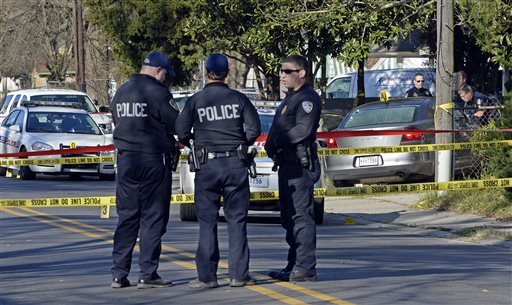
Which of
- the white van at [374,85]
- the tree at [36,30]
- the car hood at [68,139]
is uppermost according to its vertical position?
the tree at [36,30]

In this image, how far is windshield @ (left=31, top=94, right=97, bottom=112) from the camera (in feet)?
97.1

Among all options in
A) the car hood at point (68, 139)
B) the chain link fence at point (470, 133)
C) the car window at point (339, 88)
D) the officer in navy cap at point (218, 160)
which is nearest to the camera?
the officer in navy cap at point (218, 160)

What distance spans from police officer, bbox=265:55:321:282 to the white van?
17174mm

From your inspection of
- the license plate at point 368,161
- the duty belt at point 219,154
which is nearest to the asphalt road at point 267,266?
the duty belt at point 219,154

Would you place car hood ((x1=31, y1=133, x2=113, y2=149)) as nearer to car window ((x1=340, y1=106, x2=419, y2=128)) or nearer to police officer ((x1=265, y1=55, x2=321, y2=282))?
car window ((x1=340, y1=106, x2=419, y2=128))

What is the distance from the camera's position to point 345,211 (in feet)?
57.7

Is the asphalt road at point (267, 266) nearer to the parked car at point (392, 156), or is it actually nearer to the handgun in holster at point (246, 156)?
the handgun in holster at point (246, 156)

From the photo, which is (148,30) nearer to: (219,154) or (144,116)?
(144,116)

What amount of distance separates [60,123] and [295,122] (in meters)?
14.9

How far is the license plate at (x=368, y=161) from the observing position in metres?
18.2

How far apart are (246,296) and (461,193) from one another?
842 cm

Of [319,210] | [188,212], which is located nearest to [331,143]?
[319,210]

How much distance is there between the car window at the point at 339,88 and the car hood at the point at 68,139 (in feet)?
28.1

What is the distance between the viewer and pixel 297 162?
9.71 metres
